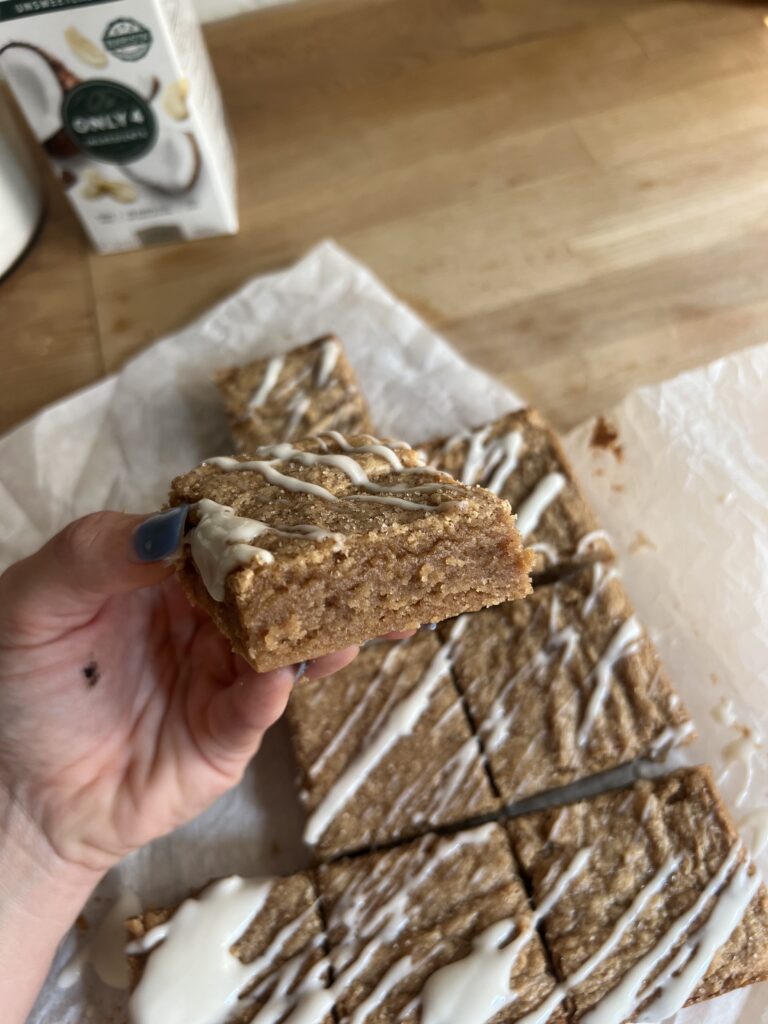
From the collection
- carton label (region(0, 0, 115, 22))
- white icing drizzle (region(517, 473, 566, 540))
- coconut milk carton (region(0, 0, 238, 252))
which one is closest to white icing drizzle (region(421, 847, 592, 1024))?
white icing drizzle (region(517, 473, 566, 540))

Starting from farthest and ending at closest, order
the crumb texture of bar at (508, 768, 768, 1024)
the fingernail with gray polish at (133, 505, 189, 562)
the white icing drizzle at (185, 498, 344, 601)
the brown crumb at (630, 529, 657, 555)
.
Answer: the brown crumb at (630, 529, 657, 555) < the crumb texture of bar at (508, 768, 768, 1024) < the fingernail with gray polish at (133, 505, 189, 562) < the white icing drizzle at (185, 498, 344, 601)

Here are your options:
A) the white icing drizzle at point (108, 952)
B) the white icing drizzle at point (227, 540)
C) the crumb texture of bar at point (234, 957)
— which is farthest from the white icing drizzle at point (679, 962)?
the white icing drizzle at point (227, 540)

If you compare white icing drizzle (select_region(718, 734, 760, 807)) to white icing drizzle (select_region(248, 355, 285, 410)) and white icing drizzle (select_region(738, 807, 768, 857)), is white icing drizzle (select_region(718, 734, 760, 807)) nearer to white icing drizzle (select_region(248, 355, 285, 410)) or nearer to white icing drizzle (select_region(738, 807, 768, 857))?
white icing drizzle (select_region(738, 807, 768, 857))

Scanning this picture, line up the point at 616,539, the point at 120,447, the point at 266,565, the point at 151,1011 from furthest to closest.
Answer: the point at 120,447
the point at 616,539
the point at 151,1011
the point at 266,565

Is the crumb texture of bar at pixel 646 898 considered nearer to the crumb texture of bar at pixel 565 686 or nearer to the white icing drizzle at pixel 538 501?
the crumb texture of bar at pixel 565 686

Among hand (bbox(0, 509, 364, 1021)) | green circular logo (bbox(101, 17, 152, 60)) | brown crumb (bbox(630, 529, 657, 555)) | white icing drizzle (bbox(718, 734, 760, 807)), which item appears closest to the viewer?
hand (bbox(0, 509, 364, 1021))

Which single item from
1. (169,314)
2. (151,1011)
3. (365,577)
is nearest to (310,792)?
(151,1011)

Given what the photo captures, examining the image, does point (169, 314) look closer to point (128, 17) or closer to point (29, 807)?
point (128, 17)

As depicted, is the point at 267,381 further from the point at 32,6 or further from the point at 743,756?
the point at 743,756
